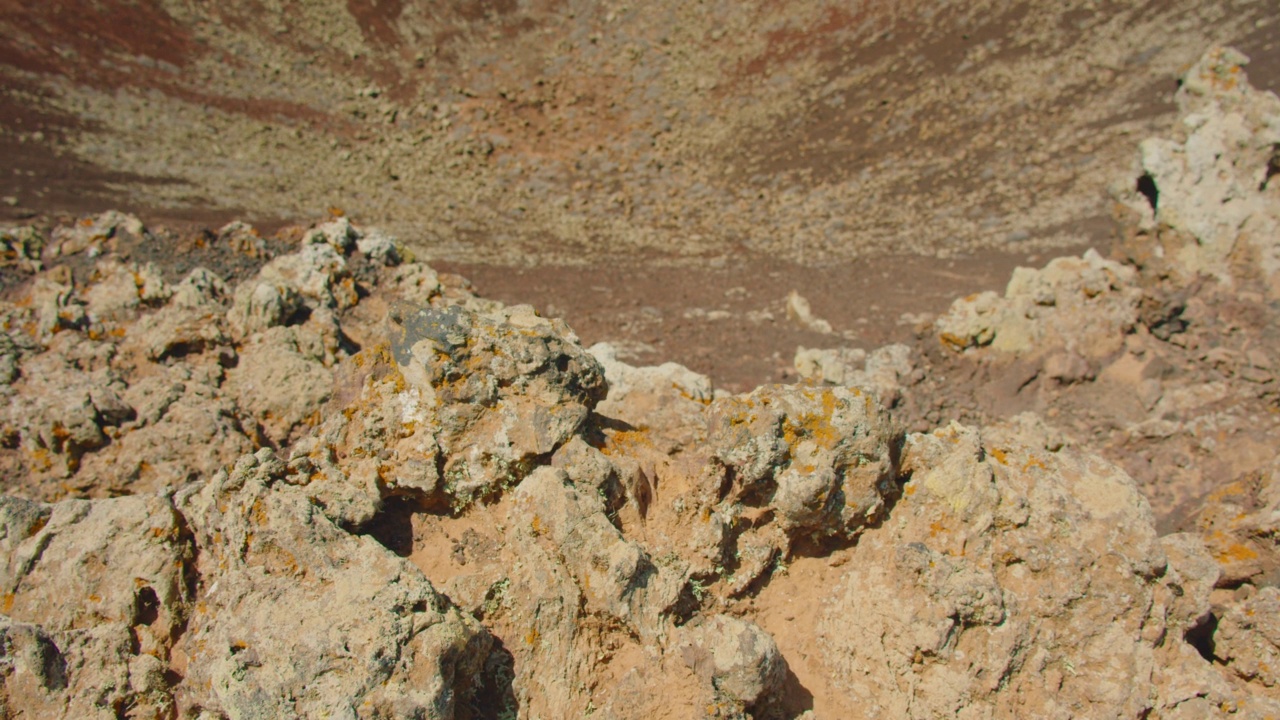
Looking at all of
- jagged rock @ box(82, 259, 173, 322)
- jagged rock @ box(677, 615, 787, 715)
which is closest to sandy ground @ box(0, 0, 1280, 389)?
jagged rock @ box(82, 259, 173, 322)

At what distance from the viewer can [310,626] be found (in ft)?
11.8

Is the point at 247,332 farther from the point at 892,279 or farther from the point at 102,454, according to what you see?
the point at 892,279

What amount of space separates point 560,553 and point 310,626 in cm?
136

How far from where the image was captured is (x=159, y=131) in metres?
23.4

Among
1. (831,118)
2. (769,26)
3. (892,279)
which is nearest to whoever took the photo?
(892,279)

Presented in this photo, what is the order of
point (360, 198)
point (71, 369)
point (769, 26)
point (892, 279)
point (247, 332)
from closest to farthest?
point (71, 369) < point (247, 332) < point (892, 279) < point (360, 198) < point (769, 26)

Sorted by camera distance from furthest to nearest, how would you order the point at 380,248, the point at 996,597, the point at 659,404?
1. the point at 380,248
2. the point at 659,404
3. the point at 996,597

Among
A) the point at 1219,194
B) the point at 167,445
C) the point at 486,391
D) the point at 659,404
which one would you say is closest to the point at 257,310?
the point at 167,445

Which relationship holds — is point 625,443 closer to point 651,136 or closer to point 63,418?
point 63,418

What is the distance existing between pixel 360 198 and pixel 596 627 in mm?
19463

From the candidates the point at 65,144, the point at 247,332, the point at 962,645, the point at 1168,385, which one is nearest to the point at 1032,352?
the point at 1168,385

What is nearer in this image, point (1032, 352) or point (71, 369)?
point (71, 369)

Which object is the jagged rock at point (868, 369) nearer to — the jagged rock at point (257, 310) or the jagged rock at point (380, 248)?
the jagged rock at point (380, 248)

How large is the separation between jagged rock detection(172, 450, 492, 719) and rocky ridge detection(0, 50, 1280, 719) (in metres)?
0.01
